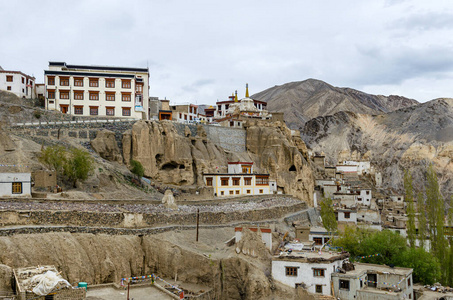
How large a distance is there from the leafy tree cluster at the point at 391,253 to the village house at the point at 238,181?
21.5m

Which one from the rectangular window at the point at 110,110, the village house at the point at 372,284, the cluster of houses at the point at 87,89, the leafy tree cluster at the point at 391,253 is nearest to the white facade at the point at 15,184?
the village house at the point at 372,284

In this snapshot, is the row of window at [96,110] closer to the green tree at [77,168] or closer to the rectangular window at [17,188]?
the green tree at [77,168]

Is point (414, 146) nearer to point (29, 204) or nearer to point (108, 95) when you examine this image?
point (108, 95)

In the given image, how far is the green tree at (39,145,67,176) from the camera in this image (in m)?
45.0

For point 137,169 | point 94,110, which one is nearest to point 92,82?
point 94,110

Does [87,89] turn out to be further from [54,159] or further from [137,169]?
[54,159]

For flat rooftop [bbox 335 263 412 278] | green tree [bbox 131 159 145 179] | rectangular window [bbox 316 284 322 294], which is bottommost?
rectangular window [bbox 316 284 322 294]

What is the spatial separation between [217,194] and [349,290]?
29481 mm

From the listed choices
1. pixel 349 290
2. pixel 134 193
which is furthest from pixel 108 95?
pixel 349 290

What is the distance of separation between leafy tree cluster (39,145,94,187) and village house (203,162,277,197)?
1756 centimetres

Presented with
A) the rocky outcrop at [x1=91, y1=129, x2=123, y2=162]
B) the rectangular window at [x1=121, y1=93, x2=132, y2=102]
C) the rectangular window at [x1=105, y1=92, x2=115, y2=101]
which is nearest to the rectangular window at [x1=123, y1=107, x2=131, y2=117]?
the rectangular window at [x1=121, y1=93, x2=132, y2=102]

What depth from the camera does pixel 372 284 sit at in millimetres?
32500

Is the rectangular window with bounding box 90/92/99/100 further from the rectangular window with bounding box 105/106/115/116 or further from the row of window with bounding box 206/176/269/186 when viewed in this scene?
the row of window with bounding box 206/176/269/186

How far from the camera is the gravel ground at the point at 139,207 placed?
3468cm
